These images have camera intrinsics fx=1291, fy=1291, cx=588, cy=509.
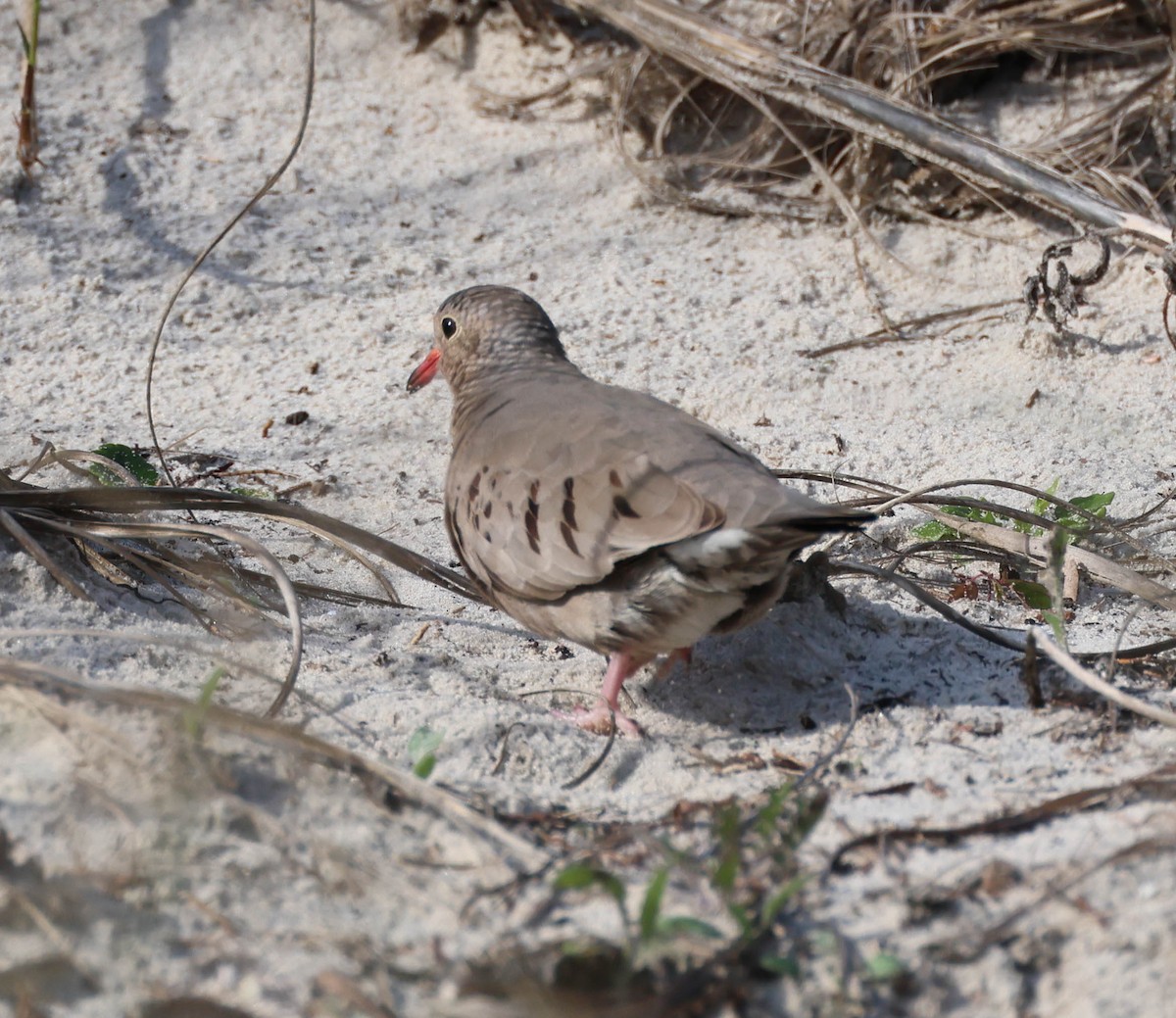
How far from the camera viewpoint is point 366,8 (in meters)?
6.21

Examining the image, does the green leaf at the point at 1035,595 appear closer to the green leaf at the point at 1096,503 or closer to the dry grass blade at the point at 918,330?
the green leaf at the point at 1096,503

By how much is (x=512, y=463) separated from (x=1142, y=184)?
3.24 metres

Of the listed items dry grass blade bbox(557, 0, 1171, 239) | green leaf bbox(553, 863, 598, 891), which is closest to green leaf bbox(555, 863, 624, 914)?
green leaf bbox(553, 863, 598, 891)

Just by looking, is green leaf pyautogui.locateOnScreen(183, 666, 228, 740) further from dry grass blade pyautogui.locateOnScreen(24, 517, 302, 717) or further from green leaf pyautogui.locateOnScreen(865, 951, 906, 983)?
green leaf pyautogui.locateOnScreen(865, 951, 906, 983)

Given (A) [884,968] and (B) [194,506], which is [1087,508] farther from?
(B) [194,506]

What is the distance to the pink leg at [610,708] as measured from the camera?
3.15m

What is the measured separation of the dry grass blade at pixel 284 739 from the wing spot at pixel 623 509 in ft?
2.52

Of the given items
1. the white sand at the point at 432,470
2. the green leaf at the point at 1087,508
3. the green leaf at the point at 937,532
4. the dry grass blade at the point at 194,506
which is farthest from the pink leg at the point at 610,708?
the green leaf at the point at 1087,508

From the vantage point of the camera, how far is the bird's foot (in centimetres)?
313

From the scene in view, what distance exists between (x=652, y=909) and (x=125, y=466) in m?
2.46

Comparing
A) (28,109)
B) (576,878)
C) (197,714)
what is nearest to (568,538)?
(197,714)

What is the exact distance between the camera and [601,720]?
3170mm

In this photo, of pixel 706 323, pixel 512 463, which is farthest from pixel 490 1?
pixel 512 463

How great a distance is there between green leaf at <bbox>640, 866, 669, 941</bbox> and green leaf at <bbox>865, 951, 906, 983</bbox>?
327 millimetres
